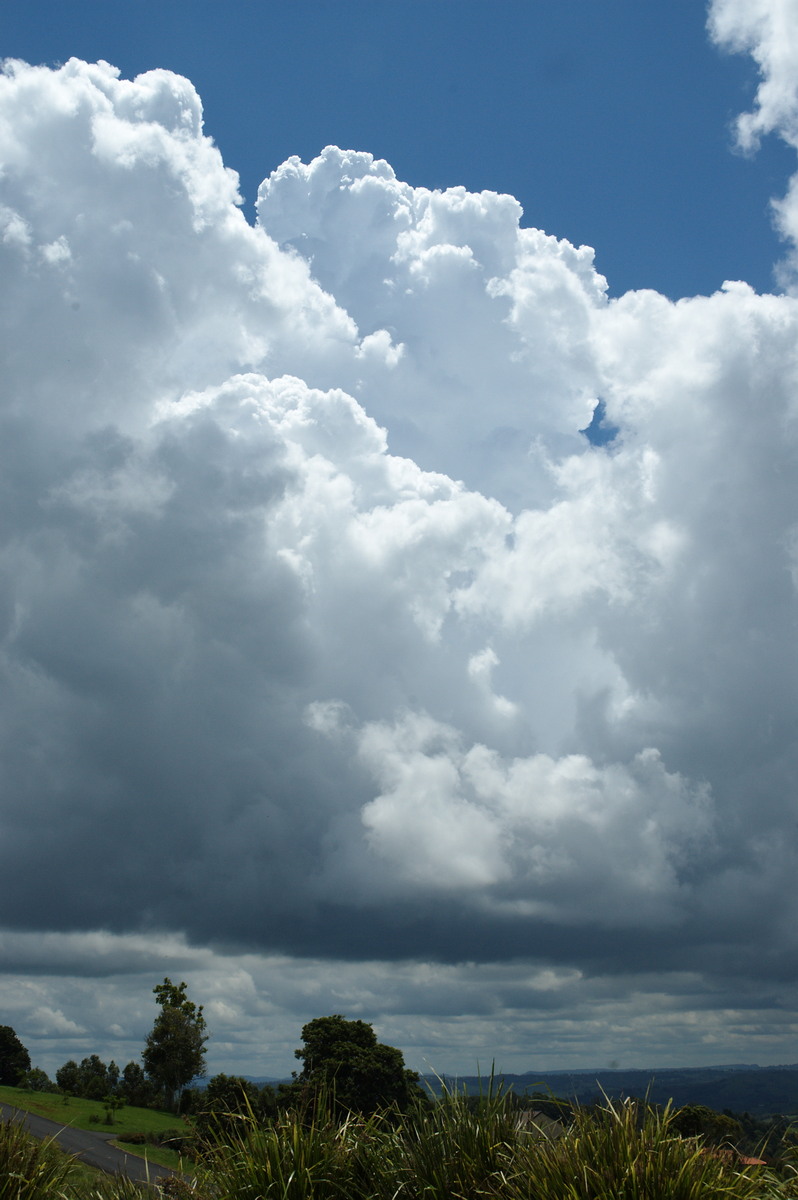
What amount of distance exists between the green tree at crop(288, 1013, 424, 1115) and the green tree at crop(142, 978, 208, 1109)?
38.1 meters

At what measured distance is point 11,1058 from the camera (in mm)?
135250

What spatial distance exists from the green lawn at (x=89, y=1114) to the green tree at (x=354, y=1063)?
64.8ft

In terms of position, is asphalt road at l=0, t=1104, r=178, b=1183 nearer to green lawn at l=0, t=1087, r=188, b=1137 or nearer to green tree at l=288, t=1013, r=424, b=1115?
green lawn at l=0, t=1087, r=188, b=1137

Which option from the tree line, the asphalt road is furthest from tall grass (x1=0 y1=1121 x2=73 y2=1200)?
the asphalt road

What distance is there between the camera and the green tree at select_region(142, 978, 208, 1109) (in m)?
116

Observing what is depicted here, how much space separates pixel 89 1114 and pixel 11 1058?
4129 cm

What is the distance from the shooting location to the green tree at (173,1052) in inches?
4579

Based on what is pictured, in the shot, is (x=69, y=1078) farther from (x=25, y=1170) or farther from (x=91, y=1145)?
(x=25, y=1170)

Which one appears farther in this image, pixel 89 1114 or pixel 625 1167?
pixel 89 1114

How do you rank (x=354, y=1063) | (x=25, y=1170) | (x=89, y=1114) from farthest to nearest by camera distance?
(x=89, y=1114), (x=354, y=1063), (x=25, y=1170)

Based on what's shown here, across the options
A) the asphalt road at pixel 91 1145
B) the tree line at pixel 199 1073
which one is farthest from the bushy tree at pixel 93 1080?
the asphalt road at pixel 91 1145

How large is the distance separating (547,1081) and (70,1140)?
271ft

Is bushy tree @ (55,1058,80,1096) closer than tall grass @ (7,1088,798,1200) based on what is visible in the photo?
No

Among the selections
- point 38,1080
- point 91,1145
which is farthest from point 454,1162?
point 38,1080
